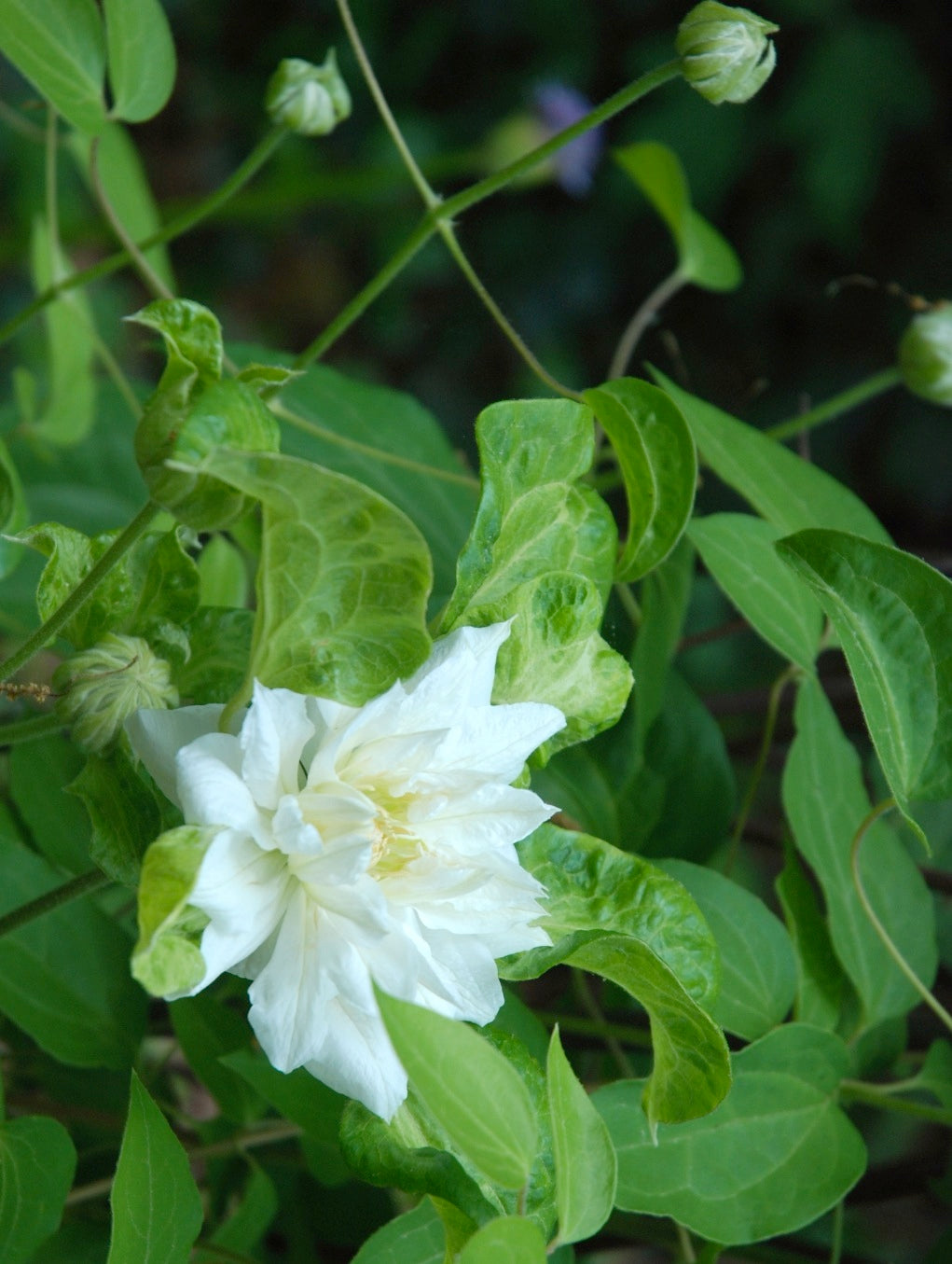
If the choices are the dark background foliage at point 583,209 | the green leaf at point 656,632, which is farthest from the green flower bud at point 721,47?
the dark background foliage at point 583,209

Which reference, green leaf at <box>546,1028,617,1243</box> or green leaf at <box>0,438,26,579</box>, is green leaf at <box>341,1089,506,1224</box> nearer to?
green leaf at <box>546,1028,617,1243</box>

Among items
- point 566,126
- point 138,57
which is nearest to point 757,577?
point 138,57

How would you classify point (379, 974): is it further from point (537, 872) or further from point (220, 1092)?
point (220, 1092)

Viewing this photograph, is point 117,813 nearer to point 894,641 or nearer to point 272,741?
point 272,741

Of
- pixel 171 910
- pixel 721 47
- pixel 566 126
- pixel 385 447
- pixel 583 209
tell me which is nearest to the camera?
pixel 171 910

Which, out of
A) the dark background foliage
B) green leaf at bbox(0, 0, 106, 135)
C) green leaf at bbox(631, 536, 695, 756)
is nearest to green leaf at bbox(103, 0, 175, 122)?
green leaf at bbox(0, 0, 106, 135)

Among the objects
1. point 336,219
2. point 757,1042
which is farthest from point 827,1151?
point 336,219
